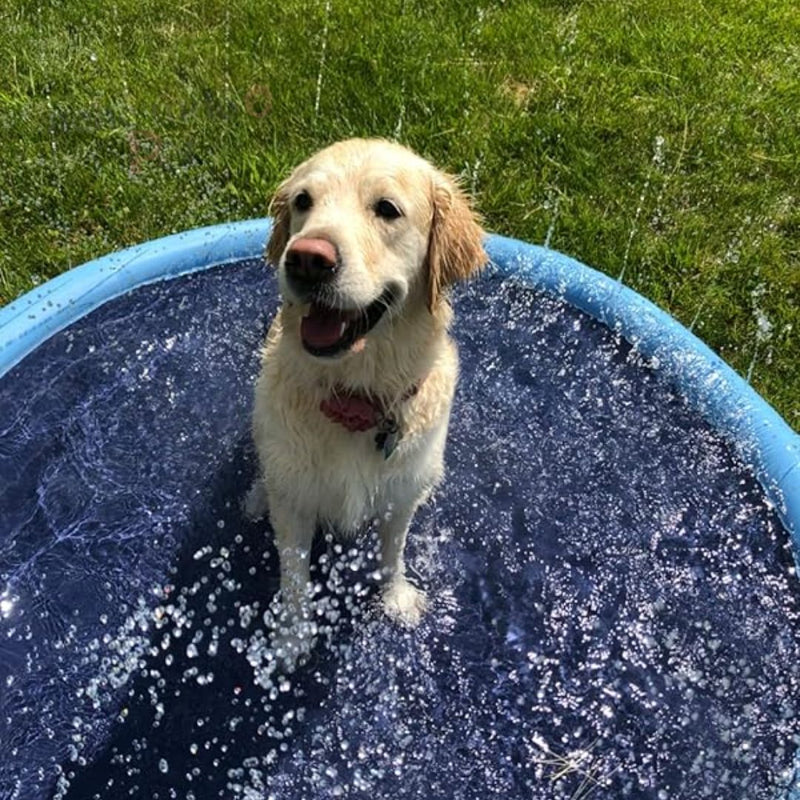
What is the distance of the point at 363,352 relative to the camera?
9.62ft

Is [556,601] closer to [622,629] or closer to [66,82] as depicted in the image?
[622,629]

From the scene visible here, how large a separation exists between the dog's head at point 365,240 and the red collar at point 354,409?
246 millimetres

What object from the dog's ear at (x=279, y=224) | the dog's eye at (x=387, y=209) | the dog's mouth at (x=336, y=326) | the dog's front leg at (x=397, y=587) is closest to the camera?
the dog's mouth at (x=336, y=326)

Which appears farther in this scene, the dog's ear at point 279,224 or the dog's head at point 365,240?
the dog's ear at point 279,224

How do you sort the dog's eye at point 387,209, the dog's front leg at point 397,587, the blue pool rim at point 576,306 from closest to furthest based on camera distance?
the dog's eye at point 387,209
the dog's front leg at point 397,587
the blue pool rim at point 576,306

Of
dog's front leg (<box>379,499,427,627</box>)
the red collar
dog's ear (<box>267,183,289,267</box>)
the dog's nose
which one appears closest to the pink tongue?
the dog's nose

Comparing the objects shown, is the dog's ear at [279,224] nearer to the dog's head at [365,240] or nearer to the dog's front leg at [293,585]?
the dog's head at [365,240]

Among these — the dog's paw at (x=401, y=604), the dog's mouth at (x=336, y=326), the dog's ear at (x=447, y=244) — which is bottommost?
the dog's paw at (x=401, y=604)

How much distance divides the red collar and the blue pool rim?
1.65 metres

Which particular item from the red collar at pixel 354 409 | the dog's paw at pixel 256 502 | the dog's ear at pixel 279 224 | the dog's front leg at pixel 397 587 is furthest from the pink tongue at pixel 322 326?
the dog's paw at pixel 256 502

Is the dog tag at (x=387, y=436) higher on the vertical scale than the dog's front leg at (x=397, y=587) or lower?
higher

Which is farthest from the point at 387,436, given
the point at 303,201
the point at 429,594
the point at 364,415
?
the point at 429,594

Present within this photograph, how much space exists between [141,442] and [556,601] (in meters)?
1.77

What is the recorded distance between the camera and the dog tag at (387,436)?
297cm
